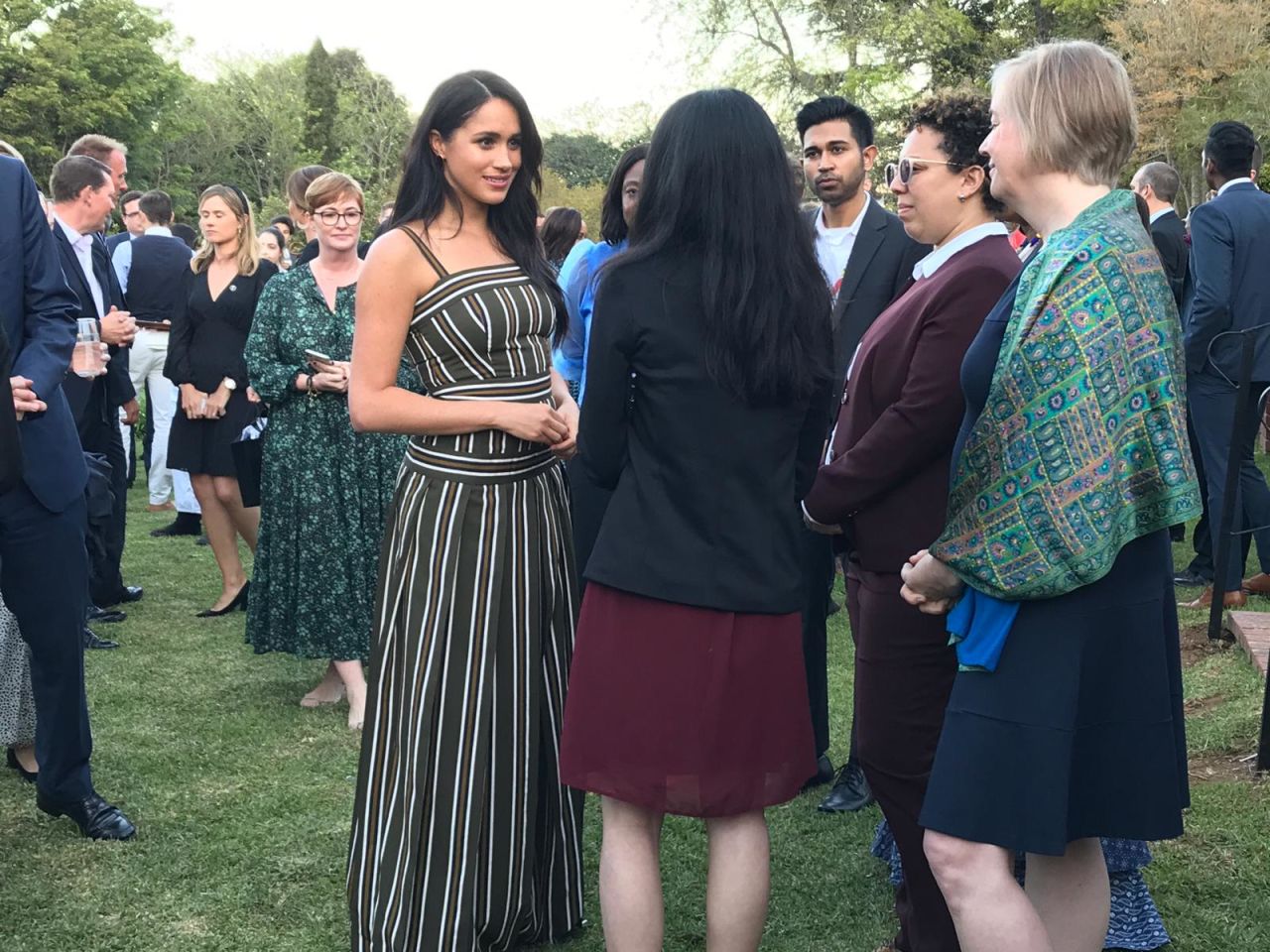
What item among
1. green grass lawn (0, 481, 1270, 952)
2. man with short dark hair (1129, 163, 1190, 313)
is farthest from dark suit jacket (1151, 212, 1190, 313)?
green grass lawn (0, 481, 1270, 952)

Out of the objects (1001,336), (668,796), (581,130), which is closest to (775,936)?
(668,796)

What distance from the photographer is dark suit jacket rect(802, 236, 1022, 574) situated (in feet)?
9.78

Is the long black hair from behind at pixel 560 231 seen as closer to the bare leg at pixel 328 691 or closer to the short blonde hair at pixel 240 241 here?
the short blonde hair at pixel 240 241

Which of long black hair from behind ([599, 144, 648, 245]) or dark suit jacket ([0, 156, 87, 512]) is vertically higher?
long black hair from behind ([599, 144, 648, 245])

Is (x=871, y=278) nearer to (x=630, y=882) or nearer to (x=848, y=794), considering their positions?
(x=848, y=794)

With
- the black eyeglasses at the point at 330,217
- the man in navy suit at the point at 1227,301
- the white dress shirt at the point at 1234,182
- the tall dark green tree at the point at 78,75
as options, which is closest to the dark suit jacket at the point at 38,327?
the black eyeglasses at the point at 330,217

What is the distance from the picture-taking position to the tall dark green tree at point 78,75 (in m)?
44.5

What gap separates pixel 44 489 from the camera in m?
3.88

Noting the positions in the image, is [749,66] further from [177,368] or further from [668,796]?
[668,796]

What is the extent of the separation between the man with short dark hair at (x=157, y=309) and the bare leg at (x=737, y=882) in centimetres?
765

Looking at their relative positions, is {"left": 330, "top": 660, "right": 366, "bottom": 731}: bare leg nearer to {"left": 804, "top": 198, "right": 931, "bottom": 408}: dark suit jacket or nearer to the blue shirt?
the blue shirt

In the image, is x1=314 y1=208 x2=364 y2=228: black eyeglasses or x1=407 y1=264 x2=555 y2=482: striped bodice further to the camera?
x1=314 y1=208 x2=364 y2=228: black eyeglasses

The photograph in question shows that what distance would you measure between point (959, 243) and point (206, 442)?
5.38m

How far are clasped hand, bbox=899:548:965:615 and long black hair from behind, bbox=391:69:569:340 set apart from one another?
127 centimetres
